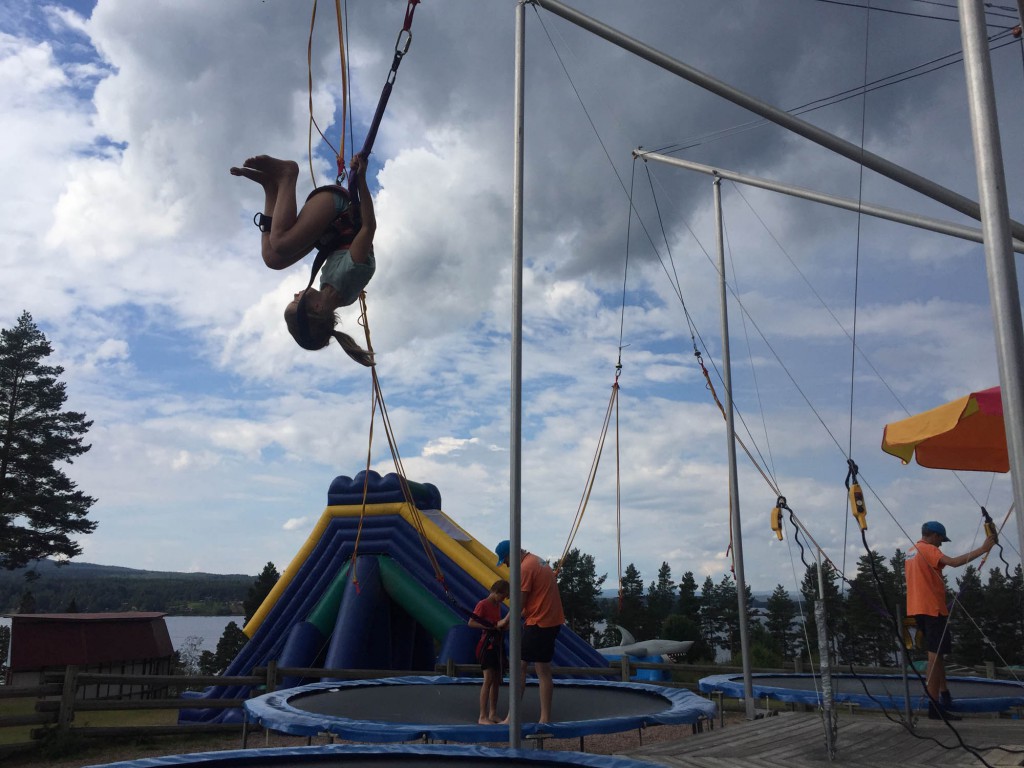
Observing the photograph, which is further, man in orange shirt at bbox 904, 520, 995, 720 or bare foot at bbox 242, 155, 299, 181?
bare foot at bbox 242, 155, 299, 181

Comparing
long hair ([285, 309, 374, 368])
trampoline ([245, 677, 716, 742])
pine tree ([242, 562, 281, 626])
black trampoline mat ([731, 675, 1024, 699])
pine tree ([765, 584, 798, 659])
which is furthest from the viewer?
A: pine tree ([765, 584, 798, 659])

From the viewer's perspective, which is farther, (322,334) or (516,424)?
(322,334)

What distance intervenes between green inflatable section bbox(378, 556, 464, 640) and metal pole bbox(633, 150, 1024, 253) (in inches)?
200

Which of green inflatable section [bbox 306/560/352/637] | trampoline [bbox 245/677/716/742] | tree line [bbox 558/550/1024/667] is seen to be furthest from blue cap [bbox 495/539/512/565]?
tree line [bbox 558/550/1024/667]

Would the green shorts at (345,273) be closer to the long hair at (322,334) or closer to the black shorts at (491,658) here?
the long hair at (322,334)

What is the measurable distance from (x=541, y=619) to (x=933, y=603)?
2219mm

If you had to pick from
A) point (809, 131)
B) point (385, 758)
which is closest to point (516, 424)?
point (385, 758)

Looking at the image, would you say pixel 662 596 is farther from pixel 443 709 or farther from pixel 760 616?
pixel 443 709

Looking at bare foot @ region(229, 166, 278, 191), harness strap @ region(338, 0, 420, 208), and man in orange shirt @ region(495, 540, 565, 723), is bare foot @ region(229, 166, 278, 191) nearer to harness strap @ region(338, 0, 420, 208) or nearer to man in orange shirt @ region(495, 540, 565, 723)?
harness strap @ region(338, 0, 420, 208)

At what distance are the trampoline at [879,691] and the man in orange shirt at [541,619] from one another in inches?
65.5

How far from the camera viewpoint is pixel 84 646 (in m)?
13.5

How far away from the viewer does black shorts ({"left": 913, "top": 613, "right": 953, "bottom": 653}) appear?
14.6 feet

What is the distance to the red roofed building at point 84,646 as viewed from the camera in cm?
1292

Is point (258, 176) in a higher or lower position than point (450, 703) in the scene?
higher
